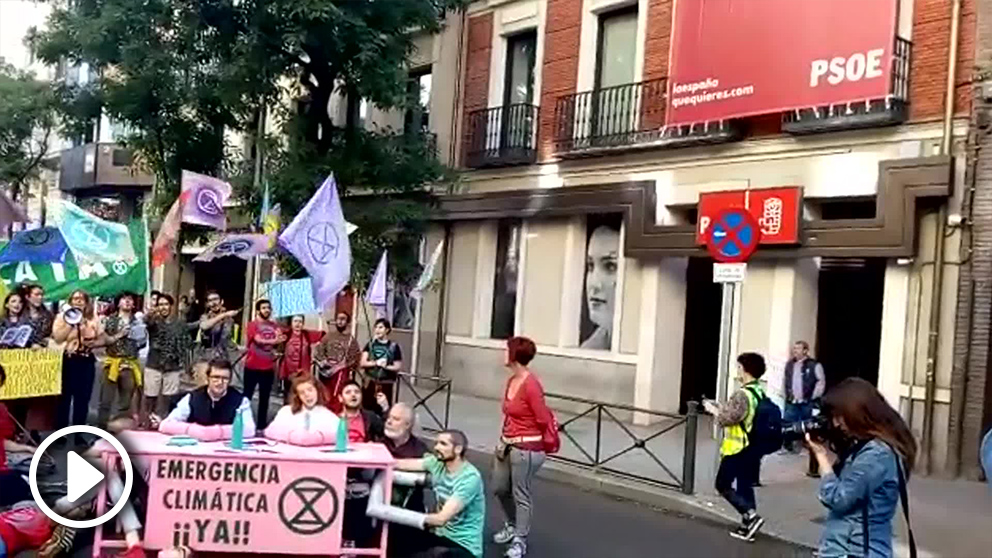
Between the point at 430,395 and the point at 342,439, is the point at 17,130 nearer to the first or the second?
the point at 430,395

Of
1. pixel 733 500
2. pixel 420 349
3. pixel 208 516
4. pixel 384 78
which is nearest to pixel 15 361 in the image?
pixel 208 516

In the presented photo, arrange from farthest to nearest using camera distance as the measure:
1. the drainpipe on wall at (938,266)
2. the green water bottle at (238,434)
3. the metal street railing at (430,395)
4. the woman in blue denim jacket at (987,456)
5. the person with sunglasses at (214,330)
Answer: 1. the metal street railing at (430,395)
2. the person with sunglasses at (214,330)
3. the drainpipe on wall at (938,266)
4. the green water bottle at (238,434)
5. the woman in blue denim jacket at (987,456)

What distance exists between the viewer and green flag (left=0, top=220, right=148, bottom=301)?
13750mm

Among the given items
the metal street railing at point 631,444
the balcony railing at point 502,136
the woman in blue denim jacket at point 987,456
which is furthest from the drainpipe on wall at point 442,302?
the woman in blue denim jacket at point 987,456

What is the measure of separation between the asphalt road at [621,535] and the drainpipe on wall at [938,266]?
4257 mm

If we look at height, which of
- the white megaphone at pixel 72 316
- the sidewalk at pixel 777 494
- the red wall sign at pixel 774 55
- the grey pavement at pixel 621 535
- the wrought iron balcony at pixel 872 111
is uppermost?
the red wall sign at pixel 774 55

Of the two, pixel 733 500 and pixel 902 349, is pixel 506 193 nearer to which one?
pixel 902 349

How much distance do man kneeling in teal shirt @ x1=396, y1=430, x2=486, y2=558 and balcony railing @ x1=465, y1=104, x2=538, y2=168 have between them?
12953 millimetres

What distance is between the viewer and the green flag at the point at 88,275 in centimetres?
1375

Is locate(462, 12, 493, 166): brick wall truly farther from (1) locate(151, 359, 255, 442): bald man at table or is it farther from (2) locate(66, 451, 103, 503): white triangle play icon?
(2) locate(66, 451, 103, 503): white triangle play icon

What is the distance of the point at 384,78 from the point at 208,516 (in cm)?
1160

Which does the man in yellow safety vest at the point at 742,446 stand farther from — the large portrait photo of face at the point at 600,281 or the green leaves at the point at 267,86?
the green leaves at the point at 267,86

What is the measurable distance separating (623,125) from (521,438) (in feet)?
33.5

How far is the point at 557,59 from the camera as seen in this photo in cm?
1933
